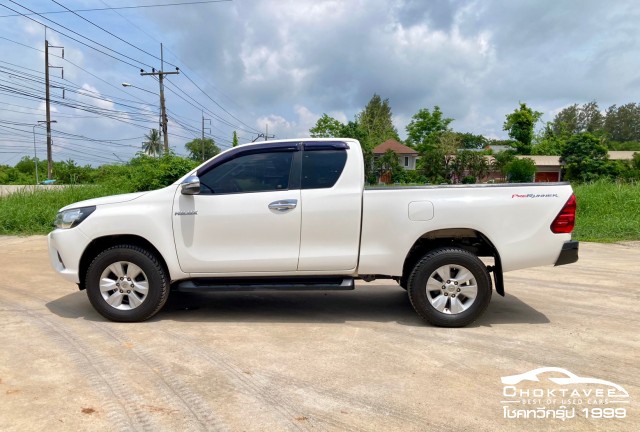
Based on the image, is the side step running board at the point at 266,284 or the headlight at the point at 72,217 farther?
the headlight at the point at 72,217

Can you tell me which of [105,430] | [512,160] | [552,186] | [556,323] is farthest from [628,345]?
[512,160]

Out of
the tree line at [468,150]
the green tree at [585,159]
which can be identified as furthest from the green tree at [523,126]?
the green tree at [585,159]

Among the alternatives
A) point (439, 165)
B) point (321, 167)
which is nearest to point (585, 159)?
point (439, 165)

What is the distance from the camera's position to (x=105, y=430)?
290 cm

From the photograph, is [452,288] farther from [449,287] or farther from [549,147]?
[549,147]

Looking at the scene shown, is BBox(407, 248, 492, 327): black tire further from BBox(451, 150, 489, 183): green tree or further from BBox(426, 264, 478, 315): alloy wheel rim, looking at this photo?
BBox(451, 150, 489, 183): green tree

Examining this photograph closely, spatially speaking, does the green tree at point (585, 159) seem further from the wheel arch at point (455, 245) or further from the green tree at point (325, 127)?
the wheel arch at point (455, 245)

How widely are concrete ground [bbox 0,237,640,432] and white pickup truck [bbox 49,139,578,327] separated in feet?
1.46

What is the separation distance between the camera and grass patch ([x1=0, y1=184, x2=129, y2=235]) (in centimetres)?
1343

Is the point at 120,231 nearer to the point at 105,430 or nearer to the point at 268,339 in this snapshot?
the point at 268,339

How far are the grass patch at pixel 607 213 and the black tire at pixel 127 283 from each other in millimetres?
10896

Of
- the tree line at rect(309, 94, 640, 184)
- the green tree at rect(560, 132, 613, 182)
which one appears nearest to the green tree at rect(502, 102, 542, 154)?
the tree line at rect(309, 94, 640, 184)

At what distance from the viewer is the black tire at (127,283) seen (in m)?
4.82

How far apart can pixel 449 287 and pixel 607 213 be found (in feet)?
40.2
